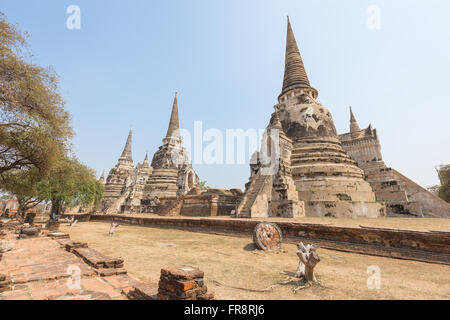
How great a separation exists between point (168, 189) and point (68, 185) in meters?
13.1

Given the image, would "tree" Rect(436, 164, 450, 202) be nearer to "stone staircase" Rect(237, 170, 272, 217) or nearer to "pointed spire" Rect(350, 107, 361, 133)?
"pointed spire" Rect(350, 107, 361, 133)

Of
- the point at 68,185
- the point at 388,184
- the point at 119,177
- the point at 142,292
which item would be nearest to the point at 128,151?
the point at 119,177

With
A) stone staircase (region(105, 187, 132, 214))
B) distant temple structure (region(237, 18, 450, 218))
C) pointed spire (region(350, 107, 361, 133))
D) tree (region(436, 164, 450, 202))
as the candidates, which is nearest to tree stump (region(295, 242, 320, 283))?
distant temple structure (region(237, 18, 450, 218))

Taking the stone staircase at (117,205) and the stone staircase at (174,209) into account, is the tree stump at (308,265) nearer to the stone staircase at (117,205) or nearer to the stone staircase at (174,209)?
the stone staircase at (174,209)

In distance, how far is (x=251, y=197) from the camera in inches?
501

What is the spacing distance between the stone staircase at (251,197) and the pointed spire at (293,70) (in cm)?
1062

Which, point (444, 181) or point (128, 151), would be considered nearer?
point (444, 181)

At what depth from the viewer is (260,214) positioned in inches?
476

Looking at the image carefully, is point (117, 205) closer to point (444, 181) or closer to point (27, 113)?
point (27, 113)

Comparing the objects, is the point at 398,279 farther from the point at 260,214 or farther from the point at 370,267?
the point at 260,214

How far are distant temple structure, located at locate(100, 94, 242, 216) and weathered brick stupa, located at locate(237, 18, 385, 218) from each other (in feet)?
14.1

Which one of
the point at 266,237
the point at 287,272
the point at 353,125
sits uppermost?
the point at 353,125

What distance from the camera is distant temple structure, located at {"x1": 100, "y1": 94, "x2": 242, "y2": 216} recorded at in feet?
57.0
